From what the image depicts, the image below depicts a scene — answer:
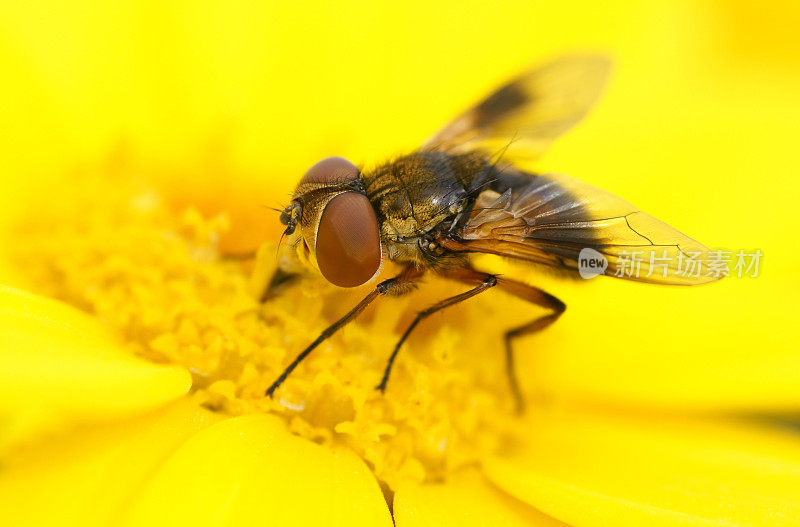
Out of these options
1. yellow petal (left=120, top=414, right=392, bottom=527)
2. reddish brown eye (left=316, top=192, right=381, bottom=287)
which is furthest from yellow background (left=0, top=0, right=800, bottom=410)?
yellow petal (left=120, top=414, right=392, bottom=527)

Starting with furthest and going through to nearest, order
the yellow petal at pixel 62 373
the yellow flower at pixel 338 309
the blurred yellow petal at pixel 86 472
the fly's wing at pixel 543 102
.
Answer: the fly's wing at pixel 543 102, the yellow flower at pixel 338 309, the blurred yellow petal at pixel 86 472, the yellow petal at pixel 62 373

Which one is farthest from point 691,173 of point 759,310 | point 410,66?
point 410,66

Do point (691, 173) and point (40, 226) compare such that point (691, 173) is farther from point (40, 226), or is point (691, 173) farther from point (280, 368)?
point (40, 226)

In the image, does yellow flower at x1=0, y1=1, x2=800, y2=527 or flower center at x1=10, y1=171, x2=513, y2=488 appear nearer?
yellow flower at x1=0, y1=1, x2=800, y2=527

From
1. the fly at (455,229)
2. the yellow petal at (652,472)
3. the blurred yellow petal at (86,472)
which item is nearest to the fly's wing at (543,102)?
the fly at (455,229)

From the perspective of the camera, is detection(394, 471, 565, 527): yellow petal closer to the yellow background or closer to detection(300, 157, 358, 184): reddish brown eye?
the yellow background

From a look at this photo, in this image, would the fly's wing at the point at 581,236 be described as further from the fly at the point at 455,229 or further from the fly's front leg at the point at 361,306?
the fly's front leg at the point at 361,306

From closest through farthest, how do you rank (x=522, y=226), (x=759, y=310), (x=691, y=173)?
1. (x=522, y=226)
2. (x=759, y=310)
3. (x=691, y=173)
